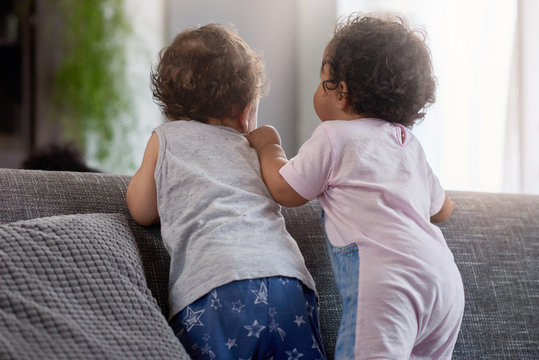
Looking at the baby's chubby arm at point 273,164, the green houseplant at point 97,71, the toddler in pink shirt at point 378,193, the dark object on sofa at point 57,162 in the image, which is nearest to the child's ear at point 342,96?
the toddler in pink shirt at point 378,193

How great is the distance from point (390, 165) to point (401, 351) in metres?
0.30

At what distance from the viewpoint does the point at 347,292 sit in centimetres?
108

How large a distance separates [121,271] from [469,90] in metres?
1.82

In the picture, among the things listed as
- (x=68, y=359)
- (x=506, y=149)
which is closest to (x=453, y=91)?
(x=506, y=149)

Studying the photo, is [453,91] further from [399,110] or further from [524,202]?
[399,110]

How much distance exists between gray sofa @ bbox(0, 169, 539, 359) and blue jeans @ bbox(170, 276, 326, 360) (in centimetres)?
7

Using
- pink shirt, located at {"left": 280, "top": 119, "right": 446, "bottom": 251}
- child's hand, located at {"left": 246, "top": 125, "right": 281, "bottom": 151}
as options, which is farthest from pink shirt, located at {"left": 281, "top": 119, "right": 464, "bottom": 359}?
child's hand, located at {"left": 246, "top": 125, "right": 281, "bottom": 151}

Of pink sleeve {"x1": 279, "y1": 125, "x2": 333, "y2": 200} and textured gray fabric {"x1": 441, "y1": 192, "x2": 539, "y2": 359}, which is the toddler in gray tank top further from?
textured gray fabric {"x1": 441, "y1": 192, "x2": 539, "y2": 359}

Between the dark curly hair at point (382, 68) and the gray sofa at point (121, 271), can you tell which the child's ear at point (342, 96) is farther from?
the gray sofa at point (121, 271)

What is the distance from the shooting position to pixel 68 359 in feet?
2.84

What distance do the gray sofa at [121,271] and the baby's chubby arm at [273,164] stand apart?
159mm

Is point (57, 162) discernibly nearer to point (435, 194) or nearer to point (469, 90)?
point (435, 194)

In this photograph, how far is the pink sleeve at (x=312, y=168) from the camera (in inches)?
43.8

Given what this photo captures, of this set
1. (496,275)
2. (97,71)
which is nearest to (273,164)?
(496,275)
